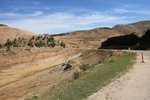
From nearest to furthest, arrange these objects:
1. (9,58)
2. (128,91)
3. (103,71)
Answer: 1. (128,91)
2. (103,71)
3. (9,58)

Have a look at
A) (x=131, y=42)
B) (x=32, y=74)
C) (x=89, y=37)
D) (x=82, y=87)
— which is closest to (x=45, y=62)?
(x=32, y=74)

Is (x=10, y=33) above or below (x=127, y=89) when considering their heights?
above

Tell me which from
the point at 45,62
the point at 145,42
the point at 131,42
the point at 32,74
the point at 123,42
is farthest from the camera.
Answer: the point at 123,42

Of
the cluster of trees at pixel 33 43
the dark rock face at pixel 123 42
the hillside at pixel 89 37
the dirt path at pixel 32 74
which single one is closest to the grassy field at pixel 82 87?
the dirt path at pixel 32 74

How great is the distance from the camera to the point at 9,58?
188 ft

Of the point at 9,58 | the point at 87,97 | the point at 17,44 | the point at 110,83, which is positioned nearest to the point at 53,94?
the point at 87,97

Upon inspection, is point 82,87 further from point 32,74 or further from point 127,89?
point 32,74

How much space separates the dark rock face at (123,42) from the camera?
66100 mm

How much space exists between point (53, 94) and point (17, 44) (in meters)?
52.1

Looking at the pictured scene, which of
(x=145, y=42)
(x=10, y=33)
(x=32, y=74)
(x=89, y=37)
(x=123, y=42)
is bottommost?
(x=32, y=74)

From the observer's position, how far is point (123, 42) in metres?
69.9

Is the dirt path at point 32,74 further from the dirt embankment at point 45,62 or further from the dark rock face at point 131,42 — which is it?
the dark rock face at point 131,42

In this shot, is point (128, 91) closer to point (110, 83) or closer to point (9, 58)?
point (110, 83)

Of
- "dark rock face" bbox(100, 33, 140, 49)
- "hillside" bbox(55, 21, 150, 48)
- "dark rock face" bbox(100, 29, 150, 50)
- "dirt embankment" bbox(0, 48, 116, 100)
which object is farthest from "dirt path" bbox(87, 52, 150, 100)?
"hillside" bbox(55, 21, 150, 48)
